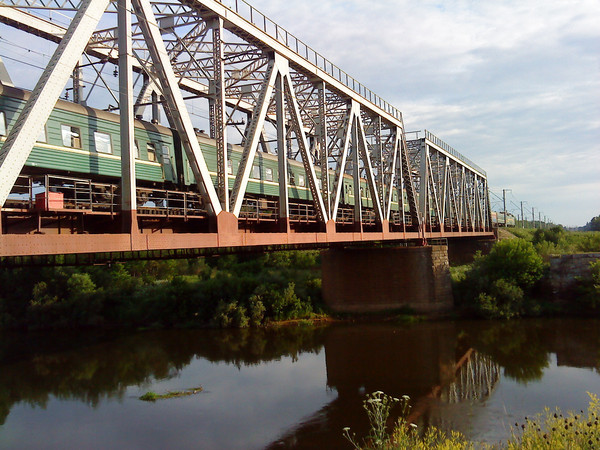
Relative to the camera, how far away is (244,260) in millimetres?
59188

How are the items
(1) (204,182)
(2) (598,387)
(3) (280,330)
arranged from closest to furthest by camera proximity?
1. (1) (204,182)
2. (2) (598,387)
3. (3) (280,330)

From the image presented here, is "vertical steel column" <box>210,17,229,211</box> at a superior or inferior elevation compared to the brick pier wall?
superior

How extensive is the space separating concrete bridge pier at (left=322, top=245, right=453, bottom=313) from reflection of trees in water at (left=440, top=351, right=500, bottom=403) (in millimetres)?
10501

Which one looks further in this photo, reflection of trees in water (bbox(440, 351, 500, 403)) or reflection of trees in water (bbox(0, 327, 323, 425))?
reflection of trees in water (bbox(0, 327, 323, 425))

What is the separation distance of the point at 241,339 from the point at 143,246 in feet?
70.5

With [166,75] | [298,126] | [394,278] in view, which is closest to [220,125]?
[166,75]

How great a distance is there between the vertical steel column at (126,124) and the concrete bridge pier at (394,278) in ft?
87.6

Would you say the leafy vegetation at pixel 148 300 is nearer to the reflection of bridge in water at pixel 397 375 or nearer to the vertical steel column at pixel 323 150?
the reflection of bridge in water at pixel 397 375

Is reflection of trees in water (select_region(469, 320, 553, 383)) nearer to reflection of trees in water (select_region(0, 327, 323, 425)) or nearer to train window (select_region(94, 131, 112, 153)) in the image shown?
reflection of trees in water (select_region(0, 327, 323, 425))

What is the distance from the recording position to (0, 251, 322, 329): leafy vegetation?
3800 centimetres

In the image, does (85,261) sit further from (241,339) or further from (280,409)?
(241,339)

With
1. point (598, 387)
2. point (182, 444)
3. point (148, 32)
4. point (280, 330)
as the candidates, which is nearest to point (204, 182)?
point (148, 32)

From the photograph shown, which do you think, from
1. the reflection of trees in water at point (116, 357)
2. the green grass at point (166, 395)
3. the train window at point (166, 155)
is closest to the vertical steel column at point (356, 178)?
the reflection of trees in water at point (116, 357)

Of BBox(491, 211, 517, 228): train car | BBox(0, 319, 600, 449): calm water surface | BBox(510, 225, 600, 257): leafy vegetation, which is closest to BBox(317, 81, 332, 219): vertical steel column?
A: BBox(0, 319, 600, 449): calm water surface
